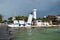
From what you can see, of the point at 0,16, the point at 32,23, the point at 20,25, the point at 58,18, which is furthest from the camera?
the point at 0,16

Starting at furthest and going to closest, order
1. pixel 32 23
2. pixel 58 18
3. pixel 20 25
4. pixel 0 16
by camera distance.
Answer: pixel 0 16, pixel 58 18, pixel 32 23, pixel 20 25

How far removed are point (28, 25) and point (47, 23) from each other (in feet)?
38.2

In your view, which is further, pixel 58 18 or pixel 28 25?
pixel 58 18

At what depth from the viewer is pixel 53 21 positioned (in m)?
103

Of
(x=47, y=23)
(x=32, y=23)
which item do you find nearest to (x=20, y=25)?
(x=32, y=23)

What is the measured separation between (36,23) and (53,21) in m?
9.62

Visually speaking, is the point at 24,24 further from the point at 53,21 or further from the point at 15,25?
the point at 53,21

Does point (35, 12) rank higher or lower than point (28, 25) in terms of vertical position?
higher

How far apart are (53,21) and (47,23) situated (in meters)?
4.52

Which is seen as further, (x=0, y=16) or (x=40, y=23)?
(x=0, y=16)

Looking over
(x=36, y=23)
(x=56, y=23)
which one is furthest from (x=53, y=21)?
(x=36, y=23)

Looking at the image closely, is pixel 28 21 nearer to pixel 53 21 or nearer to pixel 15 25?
pixel 15 25

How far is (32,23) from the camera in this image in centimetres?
9812

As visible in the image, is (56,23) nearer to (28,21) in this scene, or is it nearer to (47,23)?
(47,23)
